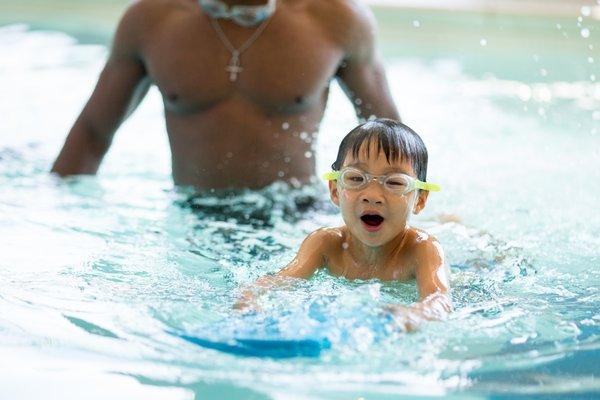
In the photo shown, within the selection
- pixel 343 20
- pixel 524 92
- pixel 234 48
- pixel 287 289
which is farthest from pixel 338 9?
pixel 524 92

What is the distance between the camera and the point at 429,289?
2645mm

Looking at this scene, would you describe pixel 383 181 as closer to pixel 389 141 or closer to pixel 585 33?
pixel 389 141

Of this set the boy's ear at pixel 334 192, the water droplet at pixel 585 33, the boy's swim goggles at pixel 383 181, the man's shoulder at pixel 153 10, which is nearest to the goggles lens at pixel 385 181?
the boy's swim goggles at pixel 383 181

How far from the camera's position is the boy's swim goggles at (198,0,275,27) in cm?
365

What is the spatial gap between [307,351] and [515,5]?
9.89m

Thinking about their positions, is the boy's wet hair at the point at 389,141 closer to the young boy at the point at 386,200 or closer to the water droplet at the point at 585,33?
Answer: the young boy at the point at 386,200

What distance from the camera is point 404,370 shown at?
2.24 metres

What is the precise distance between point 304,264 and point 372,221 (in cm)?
23

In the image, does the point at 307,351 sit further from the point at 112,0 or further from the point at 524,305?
the point at 112,0

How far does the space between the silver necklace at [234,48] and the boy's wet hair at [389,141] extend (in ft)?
3.21

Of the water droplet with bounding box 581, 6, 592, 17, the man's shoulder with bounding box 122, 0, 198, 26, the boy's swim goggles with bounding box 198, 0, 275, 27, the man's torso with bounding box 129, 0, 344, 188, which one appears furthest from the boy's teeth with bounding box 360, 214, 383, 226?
the water droplet with bounding box 581, 6, 592, 17

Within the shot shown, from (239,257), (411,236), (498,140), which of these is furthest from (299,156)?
(498,140)

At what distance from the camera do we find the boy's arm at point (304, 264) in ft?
8.84

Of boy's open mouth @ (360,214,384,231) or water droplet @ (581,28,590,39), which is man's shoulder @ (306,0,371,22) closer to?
boy's open mouth @ (360,214,384,231)
